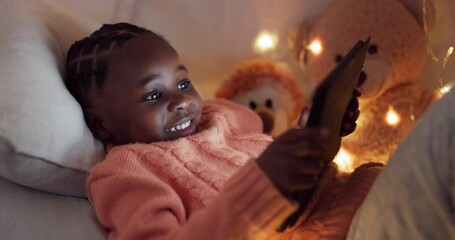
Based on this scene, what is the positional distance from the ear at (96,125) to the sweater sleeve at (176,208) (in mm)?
148

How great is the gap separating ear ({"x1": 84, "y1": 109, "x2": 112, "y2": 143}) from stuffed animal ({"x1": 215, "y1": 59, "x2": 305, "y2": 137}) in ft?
1.62

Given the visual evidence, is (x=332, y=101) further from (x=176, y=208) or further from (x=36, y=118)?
(x=36, y=118)

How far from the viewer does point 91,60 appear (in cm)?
103

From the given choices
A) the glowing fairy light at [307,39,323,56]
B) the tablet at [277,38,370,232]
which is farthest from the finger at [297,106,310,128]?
the glowing fairy light at [307,39,323,56]

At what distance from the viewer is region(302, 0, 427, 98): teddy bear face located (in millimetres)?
1279

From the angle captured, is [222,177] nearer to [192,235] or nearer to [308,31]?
[192,235]

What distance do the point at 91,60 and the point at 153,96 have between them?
131mm

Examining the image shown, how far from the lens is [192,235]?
0.69 meters

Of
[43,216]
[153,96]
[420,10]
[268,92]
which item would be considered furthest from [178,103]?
[420,10]

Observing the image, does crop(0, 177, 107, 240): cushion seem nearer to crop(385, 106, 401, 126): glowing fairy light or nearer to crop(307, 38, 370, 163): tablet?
crop(307, 38, 370, 163): tablet

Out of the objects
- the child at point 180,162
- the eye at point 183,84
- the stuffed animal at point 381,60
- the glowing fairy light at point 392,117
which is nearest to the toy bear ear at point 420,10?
the stuffed animal at point 381,60

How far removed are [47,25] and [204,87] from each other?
21.9 inches

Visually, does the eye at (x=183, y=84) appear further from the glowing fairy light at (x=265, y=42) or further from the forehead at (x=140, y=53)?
the glowing fairy light at (x=265, y=42)

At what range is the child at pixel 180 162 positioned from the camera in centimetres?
62
